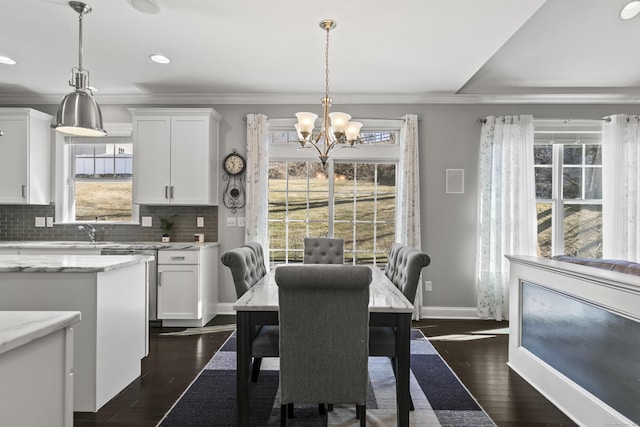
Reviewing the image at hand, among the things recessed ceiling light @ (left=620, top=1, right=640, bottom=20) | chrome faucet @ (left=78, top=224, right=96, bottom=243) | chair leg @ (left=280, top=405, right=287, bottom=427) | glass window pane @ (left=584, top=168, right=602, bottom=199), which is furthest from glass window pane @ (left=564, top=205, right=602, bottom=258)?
chrome faucet @ (left=78, top=224, right=96, bottom=243)

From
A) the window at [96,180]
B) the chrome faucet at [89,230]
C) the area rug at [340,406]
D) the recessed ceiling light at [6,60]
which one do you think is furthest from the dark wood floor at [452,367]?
the recessed ceiling light at [6,60]

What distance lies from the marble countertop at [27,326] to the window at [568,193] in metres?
4.79

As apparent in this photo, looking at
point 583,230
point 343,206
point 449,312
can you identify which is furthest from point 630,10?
point 449,312

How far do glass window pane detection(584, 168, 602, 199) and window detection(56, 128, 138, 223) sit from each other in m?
5.33

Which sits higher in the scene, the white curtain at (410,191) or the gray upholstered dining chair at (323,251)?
the white curtain at (410,191)

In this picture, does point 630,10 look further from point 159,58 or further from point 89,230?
point 89,230

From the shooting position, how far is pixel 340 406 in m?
2.42

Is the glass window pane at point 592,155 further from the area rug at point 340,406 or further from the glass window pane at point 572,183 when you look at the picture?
the area rug at point 340,406

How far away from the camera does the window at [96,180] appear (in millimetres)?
4598

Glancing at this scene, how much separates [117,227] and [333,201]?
101 inches

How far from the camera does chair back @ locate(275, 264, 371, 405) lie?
1.73 meters

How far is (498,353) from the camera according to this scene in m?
3.34

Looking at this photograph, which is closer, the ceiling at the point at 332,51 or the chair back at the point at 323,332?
the chair back at the point at 323,332

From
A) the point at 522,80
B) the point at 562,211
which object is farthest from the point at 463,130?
the point at 562,211
